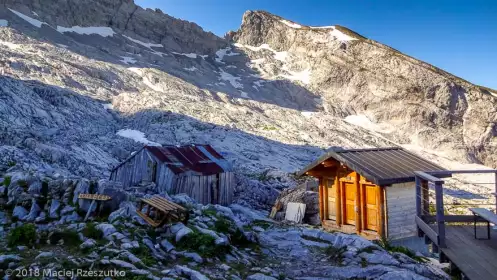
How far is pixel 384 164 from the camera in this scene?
56.4 feet

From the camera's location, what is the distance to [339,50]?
9619cm

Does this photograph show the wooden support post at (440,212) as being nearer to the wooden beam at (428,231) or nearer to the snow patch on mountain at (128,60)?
the wooden beam at (428,231)

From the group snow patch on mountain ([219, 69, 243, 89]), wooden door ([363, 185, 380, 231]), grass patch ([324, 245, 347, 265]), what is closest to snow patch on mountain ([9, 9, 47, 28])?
snow patch on mountain ([219, 69, 243, 89])

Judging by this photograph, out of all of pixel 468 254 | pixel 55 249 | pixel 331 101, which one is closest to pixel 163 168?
pixel 55 249

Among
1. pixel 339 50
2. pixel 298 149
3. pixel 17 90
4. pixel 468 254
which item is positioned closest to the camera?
pixel 468 254

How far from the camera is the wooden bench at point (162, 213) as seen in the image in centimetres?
1154

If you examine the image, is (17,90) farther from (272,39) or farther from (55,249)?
(272,39)

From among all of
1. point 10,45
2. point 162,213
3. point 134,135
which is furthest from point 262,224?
point 10,45

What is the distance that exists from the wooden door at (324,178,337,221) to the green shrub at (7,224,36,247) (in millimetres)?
13512

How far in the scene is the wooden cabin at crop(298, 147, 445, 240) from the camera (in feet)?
53.7

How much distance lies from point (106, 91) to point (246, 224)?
48012mm

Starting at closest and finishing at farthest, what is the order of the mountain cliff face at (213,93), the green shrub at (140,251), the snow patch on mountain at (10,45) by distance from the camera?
the green shrub at (140,251)
the mountain cliff face at (213,93)
the snow patch on mountain at (10,45)

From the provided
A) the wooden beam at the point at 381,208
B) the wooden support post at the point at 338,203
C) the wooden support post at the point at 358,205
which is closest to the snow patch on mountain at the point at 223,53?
the wooden support post at the point at 338,203

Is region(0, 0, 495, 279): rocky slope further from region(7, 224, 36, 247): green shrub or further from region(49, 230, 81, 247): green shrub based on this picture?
region(7, 224, 36, 247): green shrub
